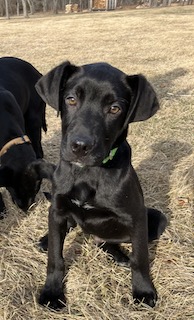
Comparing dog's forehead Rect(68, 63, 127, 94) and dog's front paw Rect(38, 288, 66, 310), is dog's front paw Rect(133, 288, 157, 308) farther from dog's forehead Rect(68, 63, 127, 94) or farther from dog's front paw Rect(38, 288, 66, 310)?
dog's forehead Rect(68, 63, 127, 94)

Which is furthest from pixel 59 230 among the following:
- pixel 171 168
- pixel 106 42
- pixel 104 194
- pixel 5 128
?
pixel 106 42

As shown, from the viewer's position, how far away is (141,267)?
2.72m

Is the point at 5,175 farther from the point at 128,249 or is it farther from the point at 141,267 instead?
the point at 141,267

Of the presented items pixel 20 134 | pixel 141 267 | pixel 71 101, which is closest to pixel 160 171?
pixel 20 134

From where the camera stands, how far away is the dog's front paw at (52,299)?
270cm

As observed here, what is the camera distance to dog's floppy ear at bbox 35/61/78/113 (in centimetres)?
247

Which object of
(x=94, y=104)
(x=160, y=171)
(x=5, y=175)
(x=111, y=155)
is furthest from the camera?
(x=160, y=171)

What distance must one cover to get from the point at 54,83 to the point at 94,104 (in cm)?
31

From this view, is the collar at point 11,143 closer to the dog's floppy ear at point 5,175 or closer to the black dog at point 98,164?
the dog's floppy ear at point 5,175

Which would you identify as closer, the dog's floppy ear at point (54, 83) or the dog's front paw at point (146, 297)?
the dog's floppy ear at point (54, 83)

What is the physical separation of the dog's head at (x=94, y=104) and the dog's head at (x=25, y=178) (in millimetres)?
1056

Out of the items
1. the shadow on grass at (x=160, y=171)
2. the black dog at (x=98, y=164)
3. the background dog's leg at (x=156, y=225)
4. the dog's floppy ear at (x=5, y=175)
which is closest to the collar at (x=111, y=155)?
the black dog at (x=98, y=164)

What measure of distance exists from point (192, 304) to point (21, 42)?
51.5 ft

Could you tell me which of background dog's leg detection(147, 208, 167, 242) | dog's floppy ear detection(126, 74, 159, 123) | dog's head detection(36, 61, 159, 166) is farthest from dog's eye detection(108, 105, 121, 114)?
background dog's leg detection(147, 208, 167, 242)
